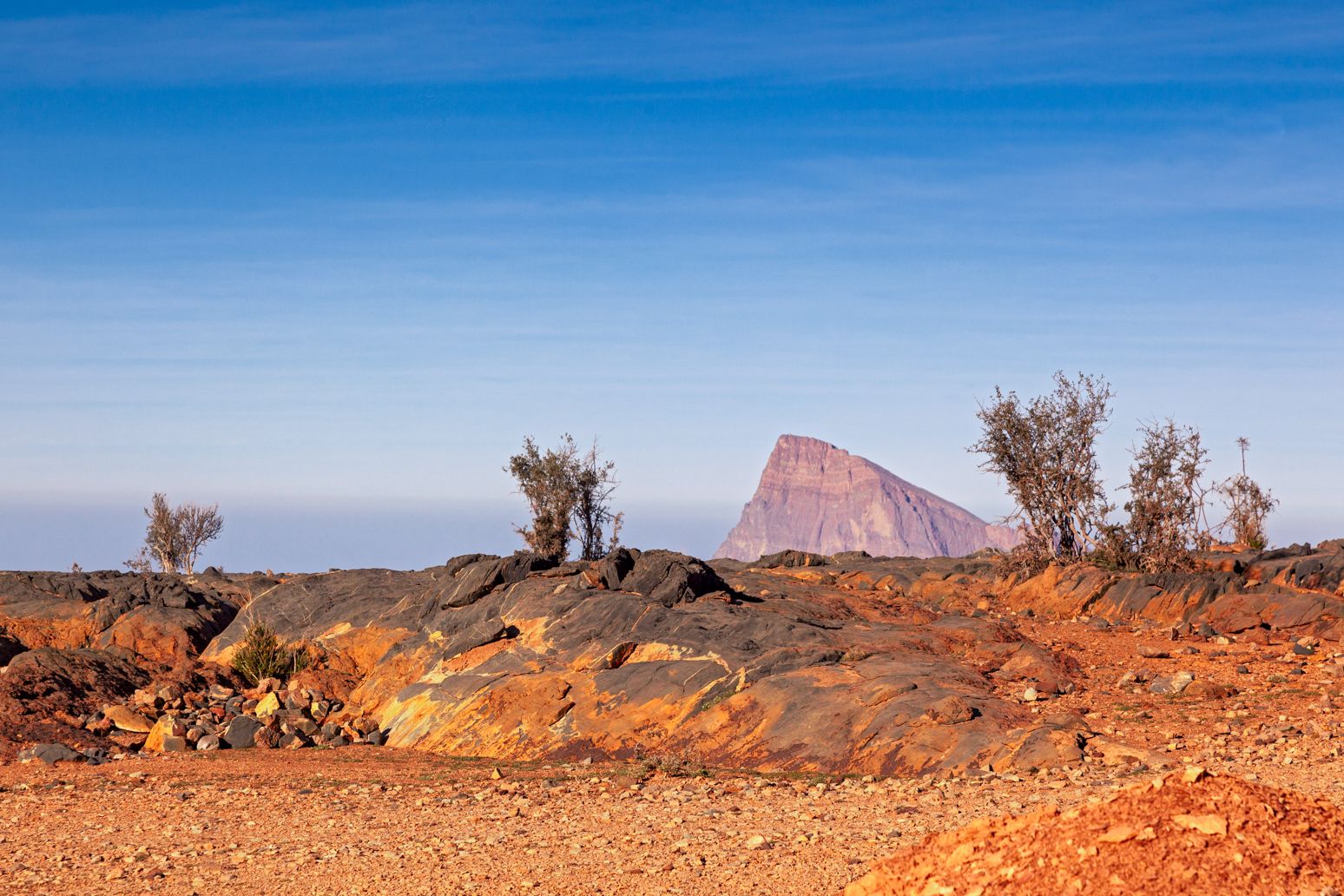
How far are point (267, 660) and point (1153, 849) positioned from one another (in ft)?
78.0

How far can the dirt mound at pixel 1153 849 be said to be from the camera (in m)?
7.38

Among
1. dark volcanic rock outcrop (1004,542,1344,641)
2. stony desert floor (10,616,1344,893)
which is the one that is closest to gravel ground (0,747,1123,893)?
stony desert floor (10,616,1344,893)

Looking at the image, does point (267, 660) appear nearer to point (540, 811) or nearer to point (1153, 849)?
point (540, 811)

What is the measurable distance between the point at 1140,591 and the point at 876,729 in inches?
804

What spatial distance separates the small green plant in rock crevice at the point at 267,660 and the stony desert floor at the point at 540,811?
6.19 meters

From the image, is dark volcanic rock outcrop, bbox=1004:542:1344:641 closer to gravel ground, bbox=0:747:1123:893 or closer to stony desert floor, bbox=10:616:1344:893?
stony desert floor, bbox=10:616:1344:893

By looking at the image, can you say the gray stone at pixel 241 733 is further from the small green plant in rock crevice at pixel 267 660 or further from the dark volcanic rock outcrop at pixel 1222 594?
the dark volcanic rock outcrop at pixel 1222 594

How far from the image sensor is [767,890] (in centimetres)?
1026

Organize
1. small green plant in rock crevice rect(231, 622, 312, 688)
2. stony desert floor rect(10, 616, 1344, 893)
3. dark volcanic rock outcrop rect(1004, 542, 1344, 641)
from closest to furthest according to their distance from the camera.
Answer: stony desert floor rect(10, 616, 1344, 893), small green plant in rock crevice rect(231, 622, 312, 688), dark volcanic rock outcrop rect(1004, 542, 1344, 641)

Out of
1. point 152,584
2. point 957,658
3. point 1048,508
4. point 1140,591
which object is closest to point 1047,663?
point 957,658

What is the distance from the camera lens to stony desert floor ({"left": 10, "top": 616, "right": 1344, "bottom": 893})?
11281mm

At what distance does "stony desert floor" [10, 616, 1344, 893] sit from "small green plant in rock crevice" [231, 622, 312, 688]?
6192 mm

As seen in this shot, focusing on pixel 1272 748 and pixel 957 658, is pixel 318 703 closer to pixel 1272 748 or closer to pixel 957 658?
pixel 957 658

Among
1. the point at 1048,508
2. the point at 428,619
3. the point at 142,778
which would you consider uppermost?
the point at 1048,508
